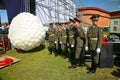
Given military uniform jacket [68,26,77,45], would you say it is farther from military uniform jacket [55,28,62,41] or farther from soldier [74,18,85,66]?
military uniform jacket [55,28,62,41]

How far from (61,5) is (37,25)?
→ 7499 mm

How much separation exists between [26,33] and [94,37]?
459 centimetres

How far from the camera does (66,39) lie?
793cm

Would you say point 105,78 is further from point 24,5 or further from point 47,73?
point 24,5

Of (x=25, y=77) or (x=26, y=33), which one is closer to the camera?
(x=25, y=77)

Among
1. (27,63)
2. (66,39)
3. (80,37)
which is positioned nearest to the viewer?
(80,37)

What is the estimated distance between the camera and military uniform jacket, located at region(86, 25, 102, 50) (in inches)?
212

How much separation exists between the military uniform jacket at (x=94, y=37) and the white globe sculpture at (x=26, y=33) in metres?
4.17

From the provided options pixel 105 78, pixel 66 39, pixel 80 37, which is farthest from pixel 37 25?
pixel 105 78

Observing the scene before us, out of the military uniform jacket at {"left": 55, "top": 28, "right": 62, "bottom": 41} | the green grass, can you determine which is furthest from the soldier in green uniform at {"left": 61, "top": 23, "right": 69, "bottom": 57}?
the green grass

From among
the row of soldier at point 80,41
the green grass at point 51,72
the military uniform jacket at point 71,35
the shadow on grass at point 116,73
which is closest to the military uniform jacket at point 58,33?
the row of soldier at point 80,41

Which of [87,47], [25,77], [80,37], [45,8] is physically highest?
[45,8]

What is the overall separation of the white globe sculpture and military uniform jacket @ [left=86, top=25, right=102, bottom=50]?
4175mm

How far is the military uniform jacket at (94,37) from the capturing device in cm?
538
